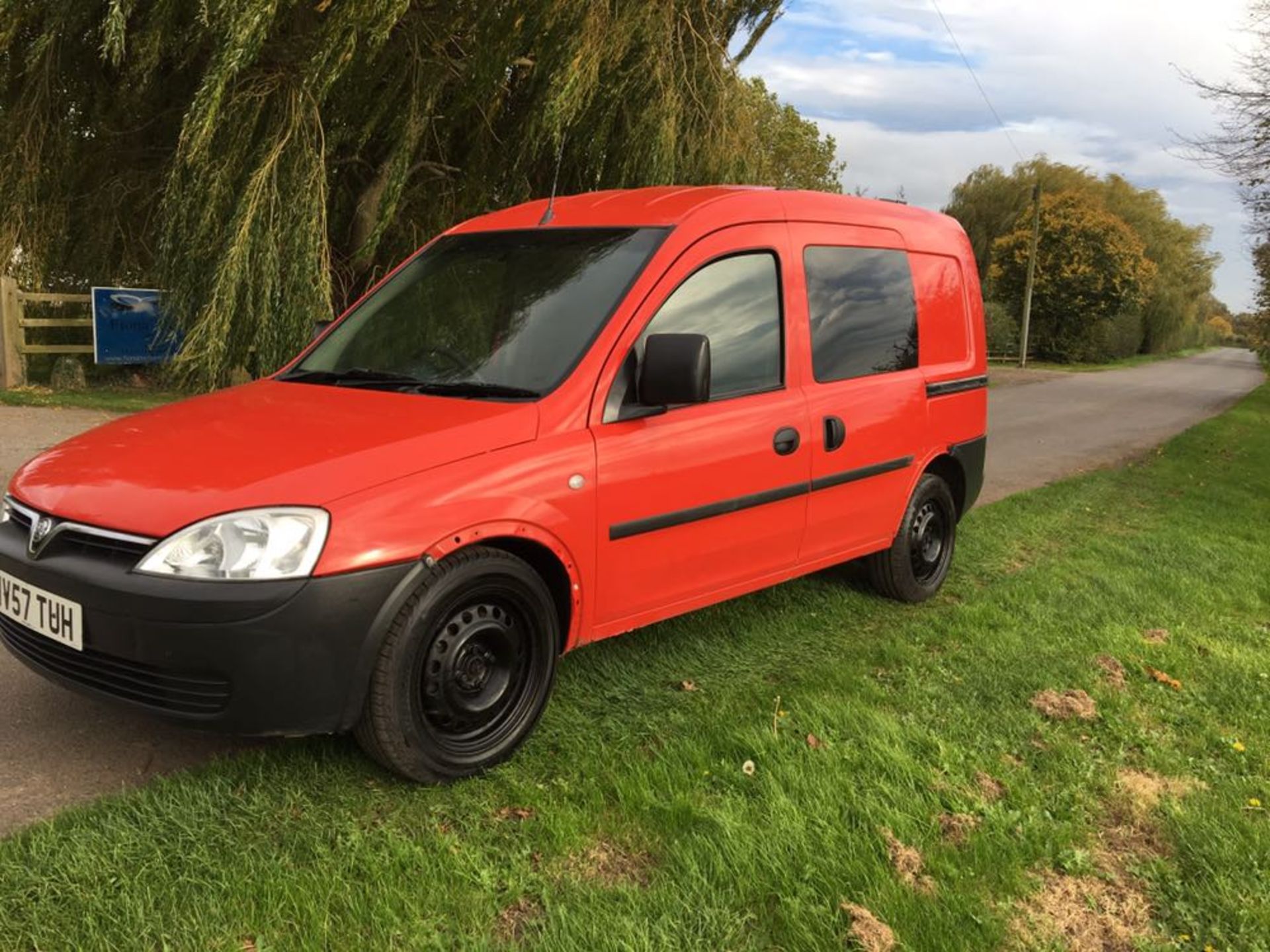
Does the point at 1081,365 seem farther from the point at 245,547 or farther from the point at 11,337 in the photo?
the point at 245,547

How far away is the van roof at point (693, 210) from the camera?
3.89 m

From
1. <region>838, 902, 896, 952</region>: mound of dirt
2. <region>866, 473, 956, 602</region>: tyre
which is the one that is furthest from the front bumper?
<region>866, 473, 956, 602</region>: tyre

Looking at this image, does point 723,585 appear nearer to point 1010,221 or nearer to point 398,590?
point 398,590

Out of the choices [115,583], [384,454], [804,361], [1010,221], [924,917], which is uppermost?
[1010,221]

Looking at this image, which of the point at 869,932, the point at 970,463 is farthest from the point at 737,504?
the point at 970,463

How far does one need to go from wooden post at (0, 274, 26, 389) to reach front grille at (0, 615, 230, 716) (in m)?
11.2

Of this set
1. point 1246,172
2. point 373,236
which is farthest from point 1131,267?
point 373,236

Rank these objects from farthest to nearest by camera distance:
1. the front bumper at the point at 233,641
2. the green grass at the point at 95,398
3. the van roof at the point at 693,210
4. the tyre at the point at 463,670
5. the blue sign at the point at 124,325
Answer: the blue sign at the point at 124,325
the green grass at the point at 95,398
the van roof at the point at 693,210
the tyre at the point at 463,670
the front bumper at the point at 233,641

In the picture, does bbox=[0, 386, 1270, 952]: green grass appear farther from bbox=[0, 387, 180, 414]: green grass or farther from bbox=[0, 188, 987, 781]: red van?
bbox=[0, 387, 180, 414]: green grass

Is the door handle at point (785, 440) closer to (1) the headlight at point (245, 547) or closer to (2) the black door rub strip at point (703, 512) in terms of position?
(2) the black door rub strip at point (703, 512)

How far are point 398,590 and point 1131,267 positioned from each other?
40611 mm

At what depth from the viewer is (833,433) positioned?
169 inches

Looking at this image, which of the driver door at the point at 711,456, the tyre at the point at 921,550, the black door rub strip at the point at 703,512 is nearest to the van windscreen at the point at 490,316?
the driver door at the point at 711,456

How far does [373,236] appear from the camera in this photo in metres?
10.0
